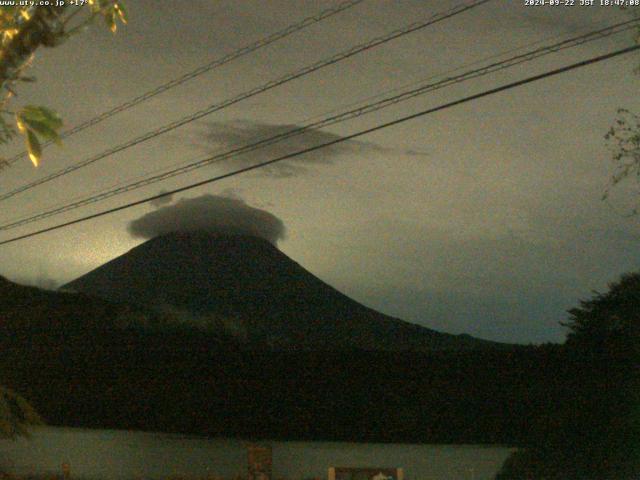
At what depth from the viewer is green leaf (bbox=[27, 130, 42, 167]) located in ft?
10.9

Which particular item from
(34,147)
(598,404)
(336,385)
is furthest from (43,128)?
(336,385)

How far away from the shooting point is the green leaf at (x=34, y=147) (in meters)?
3.32

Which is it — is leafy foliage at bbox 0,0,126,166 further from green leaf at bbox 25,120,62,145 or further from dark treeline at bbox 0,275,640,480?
dark treeline at bbox 0,275,640,480

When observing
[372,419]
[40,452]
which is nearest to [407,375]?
[372,419]

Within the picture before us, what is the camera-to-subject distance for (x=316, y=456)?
19781 millimetres

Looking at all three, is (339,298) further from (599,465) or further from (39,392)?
(599,465)

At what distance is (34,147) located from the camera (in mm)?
3352

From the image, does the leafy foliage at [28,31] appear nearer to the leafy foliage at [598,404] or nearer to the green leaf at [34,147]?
the green leaf at [34,147]

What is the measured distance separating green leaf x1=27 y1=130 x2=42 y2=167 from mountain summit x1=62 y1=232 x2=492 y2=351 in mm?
35944

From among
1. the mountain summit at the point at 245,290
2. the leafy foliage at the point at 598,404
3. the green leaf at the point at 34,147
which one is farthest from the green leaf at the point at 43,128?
the mountain summit at the point at 245,290

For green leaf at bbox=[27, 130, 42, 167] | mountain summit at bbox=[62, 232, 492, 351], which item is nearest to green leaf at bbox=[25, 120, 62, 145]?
green leaf at bbox=[27, 130, 42, 167]

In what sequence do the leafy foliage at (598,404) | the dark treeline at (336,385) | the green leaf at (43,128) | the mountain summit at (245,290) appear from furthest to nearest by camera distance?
the mountain summit at (245,290) < the dark treeline at (336,385) < the leafy foliage at (598,404) < the green leaf at (43,128)

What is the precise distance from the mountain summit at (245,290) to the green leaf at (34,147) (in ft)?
118

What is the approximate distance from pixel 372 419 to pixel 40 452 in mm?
9044
